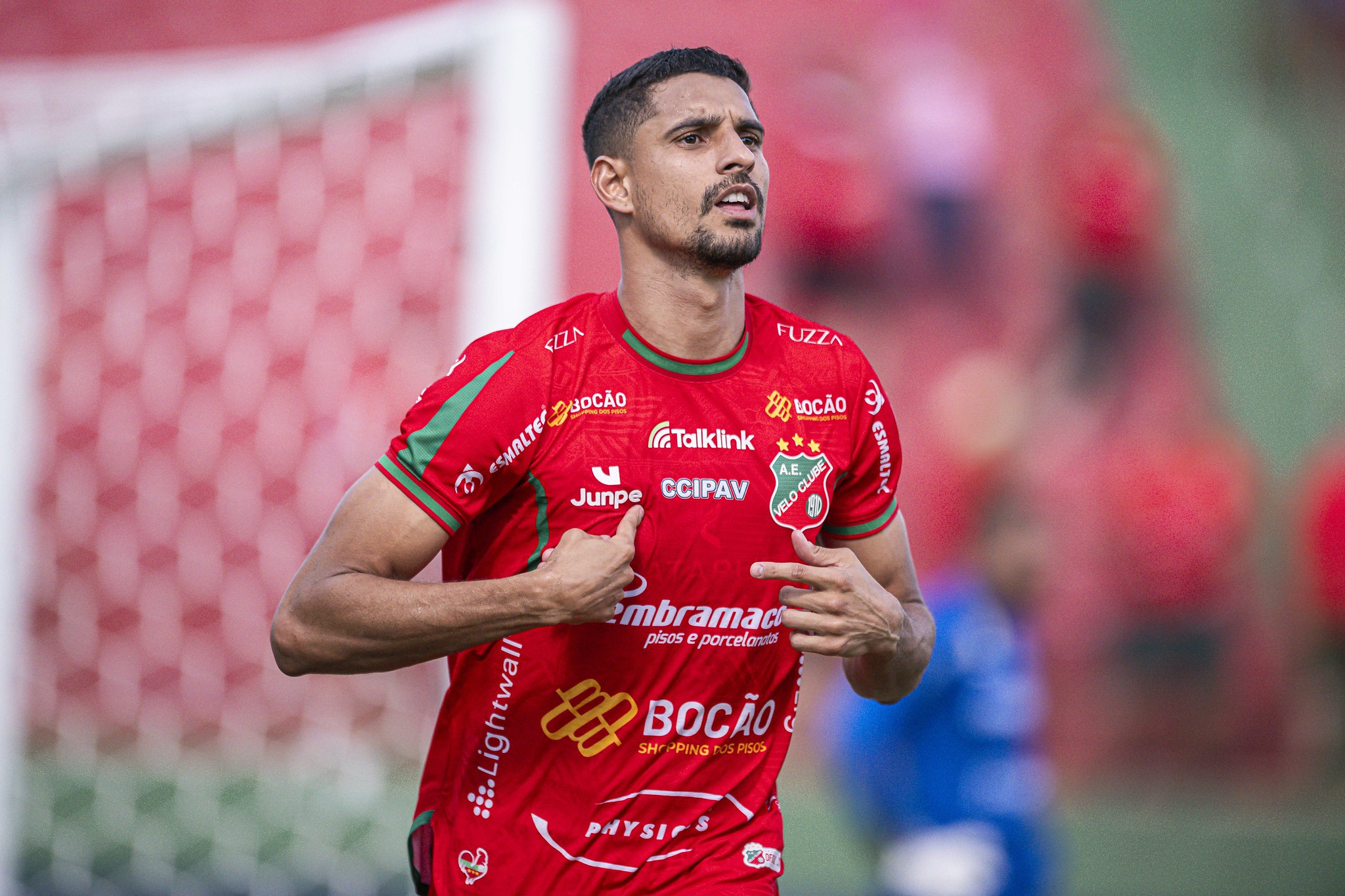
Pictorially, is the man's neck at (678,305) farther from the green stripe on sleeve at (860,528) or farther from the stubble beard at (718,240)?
the green stripe on sleeve at (860,528)

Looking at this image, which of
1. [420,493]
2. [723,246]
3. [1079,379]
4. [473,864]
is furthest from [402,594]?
[1079,379]

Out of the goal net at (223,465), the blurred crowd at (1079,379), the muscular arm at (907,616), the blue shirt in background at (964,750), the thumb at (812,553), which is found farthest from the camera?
the blurred crowd at (1079,379)

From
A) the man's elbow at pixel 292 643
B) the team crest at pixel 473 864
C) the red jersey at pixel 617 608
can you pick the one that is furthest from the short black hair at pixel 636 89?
the team crest at pixel 473 864

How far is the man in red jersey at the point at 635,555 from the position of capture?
2.06m

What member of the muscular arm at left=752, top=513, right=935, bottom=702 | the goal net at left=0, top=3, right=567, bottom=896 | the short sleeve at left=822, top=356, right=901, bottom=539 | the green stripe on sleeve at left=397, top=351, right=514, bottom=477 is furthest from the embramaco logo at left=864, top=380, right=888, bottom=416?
the goal net at left=0, top=3, right=567, bottom=896

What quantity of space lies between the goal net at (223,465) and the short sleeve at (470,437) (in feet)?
15.0

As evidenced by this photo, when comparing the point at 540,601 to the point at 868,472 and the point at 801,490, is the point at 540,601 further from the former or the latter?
the point at 868,472

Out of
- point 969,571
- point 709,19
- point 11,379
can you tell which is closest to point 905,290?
point 709,19

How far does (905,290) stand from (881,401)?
7.26 metres

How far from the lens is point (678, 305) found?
7.50ft

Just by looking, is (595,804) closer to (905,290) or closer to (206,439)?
(206,439)

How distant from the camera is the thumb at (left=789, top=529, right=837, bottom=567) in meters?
2.03

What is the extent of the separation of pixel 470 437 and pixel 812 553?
2.00 ft

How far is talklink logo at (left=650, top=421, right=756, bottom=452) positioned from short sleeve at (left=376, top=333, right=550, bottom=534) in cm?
21
